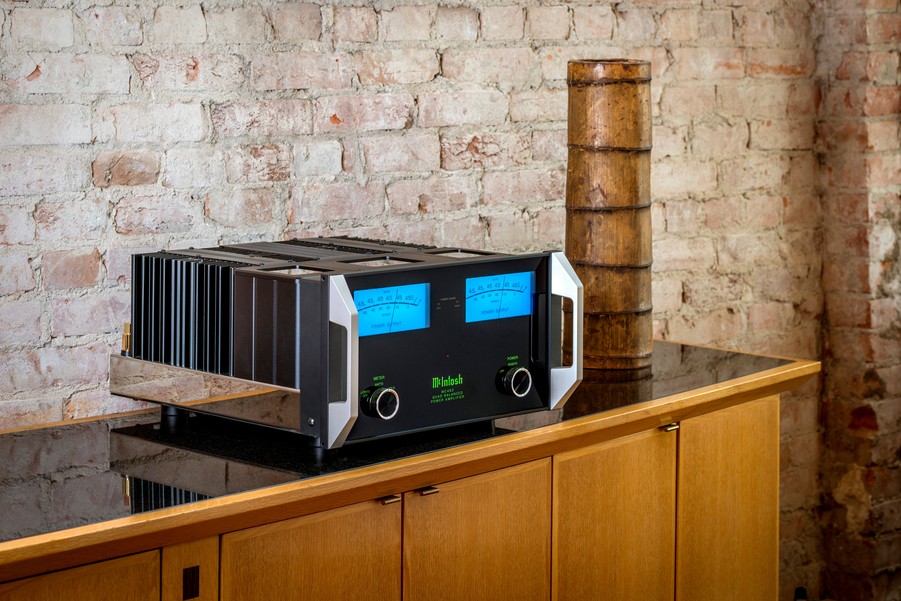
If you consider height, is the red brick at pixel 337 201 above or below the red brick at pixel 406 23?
below

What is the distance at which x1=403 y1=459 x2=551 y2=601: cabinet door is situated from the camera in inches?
66.0

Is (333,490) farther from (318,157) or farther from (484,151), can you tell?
(484,151)

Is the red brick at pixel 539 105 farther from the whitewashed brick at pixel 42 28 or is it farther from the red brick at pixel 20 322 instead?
the red brick at pixel 20 322

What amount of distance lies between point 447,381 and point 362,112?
2.52ft

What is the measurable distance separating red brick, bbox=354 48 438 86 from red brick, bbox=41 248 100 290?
638mm

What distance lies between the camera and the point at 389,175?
2338 millimetres

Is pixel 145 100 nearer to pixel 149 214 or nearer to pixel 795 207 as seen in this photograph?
pixel 149 214

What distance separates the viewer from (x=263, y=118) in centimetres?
214

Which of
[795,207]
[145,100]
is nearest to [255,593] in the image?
[145,100]

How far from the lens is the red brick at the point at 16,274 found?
1.86 meters

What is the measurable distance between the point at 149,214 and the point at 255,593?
767 millimetres

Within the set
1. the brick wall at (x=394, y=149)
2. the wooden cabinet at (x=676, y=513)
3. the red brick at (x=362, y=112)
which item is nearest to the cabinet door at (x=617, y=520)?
the wooden cabinet at (x=676, y=513)

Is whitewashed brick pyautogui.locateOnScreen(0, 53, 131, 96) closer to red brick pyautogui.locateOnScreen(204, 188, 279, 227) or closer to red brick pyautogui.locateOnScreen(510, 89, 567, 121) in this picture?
red brick pyautogui.locateOnScreen(204, 188, 279, 227)

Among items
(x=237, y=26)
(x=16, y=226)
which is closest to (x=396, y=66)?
(x=237, y=26)
